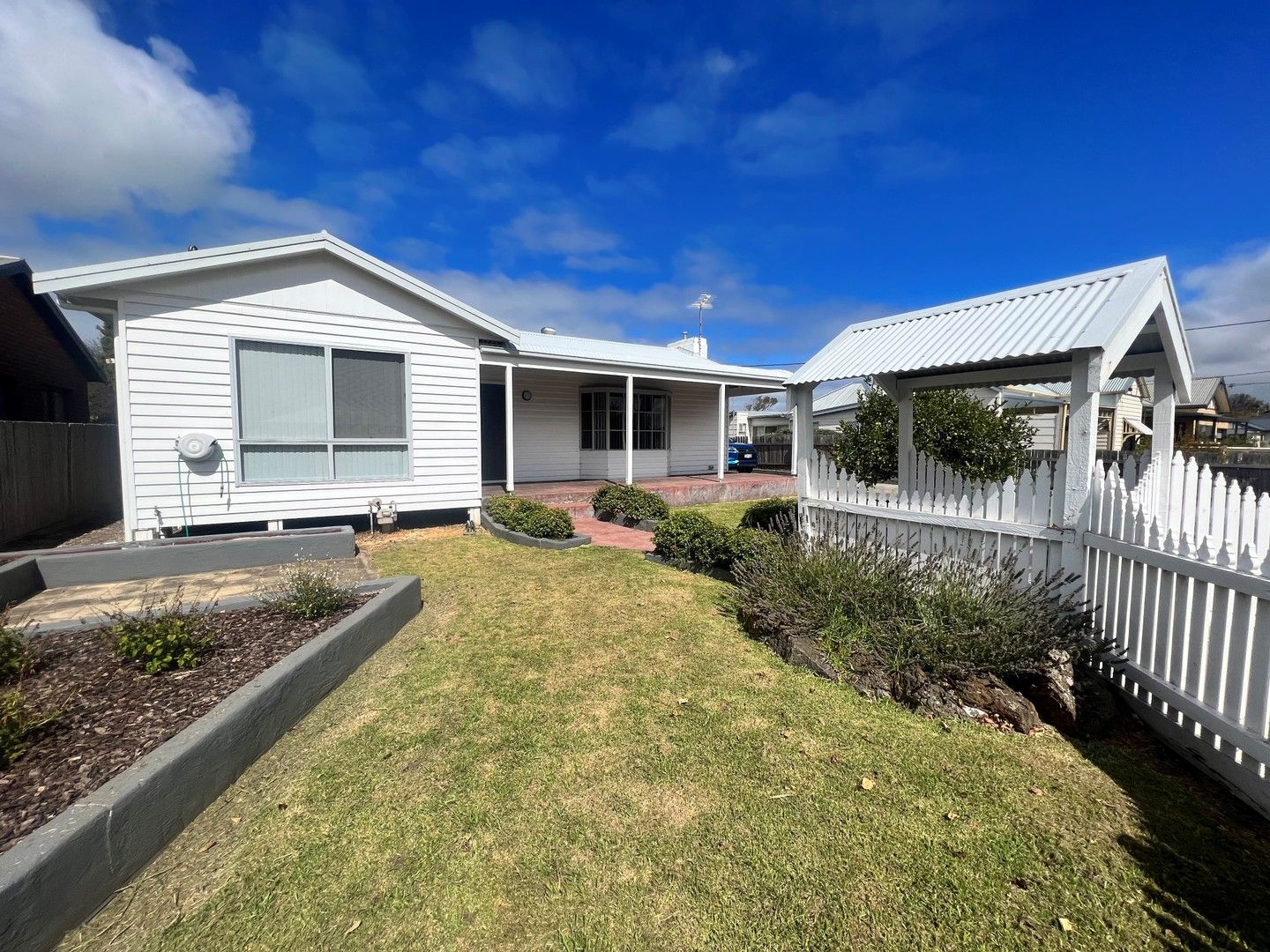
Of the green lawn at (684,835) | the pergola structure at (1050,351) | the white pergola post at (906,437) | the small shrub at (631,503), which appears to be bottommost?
the green lawn at (684,835)

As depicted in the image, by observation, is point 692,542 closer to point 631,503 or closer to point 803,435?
point 803,435

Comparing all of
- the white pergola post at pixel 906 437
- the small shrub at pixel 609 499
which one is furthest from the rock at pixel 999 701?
the small shrub at pixel 609 499

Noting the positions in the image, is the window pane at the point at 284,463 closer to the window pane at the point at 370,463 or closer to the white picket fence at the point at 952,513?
the window pane at the point at 370,463

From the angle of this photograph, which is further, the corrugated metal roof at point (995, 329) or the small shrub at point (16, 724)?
the corrugated metal roof at point (995, 329)

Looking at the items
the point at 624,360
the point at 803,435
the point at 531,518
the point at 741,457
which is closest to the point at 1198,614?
the point at 803,435

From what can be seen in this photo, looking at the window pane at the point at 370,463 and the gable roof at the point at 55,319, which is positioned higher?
the gable roof at the point at 55,319

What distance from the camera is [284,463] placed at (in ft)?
25.5

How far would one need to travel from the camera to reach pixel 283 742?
10.2ft

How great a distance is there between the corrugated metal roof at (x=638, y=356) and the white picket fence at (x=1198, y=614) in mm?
9617

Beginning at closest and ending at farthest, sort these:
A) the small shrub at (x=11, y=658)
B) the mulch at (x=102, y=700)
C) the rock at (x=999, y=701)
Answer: the mulch at (x=102, y=700) < the small shrub at (x=11, y=658) < the rock at (x=999, y=701)

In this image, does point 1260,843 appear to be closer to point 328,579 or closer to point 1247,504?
point 1247,504

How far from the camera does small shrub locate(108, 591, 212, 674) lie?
10.9 ft

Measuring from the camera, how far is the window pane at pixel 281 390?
747 centimetres

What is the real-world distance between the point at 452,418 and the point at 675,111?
32.8 ft
